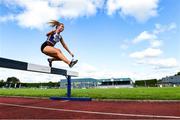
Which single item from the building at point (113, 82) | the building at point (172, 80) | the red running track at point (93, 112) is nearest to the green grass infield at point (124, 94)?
the red running track at point (93, 112)

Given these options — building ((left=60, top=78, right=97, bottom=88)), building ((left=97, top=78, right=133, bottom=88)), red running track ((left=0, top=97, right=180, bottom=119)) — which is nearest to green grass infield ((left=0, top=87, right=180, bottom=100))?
red running track ((left=0, top=97, right=180, bottom=119))

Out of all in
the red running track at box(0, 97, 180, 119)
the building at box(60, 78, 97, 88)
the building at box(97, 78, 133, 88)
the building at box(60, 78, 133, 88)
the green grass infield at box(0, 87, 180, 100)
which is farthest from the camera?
the building at box(60, 78, 97, 88)

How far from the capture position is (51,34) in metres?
9.07

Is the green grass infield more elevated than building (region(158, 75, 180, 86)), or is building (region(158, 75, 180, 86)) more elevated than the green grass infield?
building (region(158, 75, 180, 86))

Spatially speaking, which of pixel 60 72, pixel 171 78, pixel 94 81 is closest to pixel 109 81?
pixel 94 81

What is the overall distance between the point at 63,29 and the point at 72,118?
3703 millimetres

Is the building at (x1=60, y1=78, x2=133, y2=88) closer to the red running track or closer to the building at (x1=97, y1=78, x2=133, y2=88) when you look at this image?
the building at (x1=97, y1=78, x2=133, y2=88)

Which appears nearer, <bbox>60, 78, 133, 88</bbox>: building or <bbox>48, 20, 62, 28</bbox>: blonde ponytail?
<bbox>48, 20, 62, 28</bbox>: blonde ponytail

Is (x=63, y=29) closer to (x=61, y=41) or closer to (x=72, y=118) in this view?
(x=61, y=41)

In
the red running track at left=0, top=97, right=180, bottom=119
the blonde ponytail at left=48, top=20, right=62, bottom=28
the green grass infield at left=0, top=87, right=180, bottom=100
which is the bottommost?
the red running track at left=0, top=97, right=180, bottom=119

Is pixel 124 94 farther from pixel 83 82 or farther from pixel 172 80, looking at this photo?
pixel 172 80

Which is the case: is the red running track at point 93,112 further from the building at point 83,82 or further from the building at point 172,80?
the building at point 172,80

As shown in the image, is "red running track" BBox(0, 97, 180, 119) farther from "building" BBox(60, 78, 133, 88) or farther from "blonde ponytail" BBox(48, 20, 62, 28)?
"building" BBox(60, 78, 133, 88)

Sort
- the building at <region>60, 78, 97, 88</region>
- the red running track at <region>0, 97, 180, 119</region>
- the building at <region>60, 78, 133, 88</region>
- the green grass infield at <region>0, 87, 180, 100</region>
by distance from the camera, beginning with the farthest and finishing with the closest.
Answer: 1. the building at <region>60, 78, 97, 88</region>
2. the building at <region>60, 78, 133, 88</region>
3. the green grass infield at <region>0, 87, 180, 100</region>
4. the red running track at <region>0, 97, 180, 119</region>
